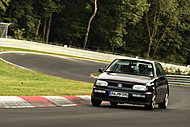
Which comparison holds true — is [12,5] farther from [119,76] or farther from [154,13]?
[119,76]

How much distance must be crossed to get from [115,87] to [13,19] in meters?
63.3

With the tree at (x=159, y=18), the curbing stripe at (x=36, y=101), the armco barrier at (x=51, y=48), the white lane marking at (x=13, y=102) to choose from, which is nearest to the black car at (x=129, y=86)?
the curbing stripe at (x=36, y=101)

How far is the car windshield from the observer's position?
14.0 meters

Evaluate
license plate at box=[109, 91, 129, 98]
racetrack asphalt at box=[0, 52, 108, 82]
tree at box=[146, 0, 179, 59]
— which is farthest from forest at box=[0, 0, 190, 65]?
license plate at box=[109, 91, 129, 98]

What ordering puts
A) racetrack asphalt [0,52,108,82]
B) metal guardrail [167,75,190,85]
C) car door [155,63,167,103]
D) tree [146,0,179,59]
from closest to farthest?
car door [155,63,167,103] → racetrack asphalt [0,52,108,82] → metal guardrail [167,75,190,85] → tree [146,0,179,59]

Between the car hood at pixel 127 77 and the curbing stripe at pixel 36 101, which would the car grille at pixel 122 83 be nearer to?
the car hood at pixel 127 77

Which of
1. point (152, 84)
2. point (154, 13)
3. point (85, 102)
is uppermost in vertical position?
point (154, 13)

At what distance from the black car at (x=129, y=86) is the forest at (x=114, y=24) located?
60065 mm

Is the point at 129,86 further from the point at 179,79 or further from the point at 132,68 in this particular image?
the point at 179,79

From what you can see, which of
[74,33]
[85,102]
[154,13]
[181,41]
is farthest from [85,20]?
[85,102]

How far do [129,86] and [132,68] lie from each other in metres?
1.36

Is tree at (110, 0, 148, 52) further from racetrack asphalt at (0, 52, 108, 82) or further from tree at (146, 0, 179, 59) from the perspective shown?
racetrack asphalt at (0, 52, 108, 82)

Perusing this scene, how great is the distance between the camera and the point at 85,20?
279 ft

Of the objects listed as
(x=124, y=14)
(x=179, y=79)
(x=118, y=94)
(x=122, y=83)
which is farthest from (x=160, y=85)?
(x=124, y=14)
